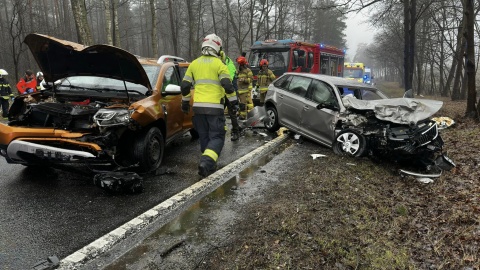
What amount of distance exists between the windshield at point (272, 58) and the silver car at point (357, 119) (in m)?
4.82

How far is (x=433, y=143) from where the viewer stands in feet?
18.2

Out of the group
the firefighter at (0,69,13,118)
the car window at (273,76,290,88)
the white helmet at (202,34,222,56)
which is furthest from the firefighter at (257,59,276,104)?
the firefighter at (0,69,13,118)

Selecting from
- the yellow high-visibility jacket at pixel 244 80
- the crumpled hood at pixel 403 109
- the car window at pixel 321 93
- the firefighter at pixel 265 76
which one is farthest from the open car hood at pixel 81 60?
the firefighter at pixel 265 76

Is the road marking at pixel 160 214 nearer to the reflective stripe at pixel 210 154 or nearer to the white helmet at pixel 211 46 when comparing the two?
the reflective stripe at pixel 210 154

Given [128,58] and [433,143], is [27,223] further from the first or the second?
[433,143]

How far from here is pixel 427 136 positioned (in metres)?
5.43

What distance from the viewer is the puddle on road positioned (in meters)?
3.01

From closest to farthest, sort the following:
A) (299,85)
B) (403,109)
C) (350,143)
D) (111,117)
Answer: (111,117) < (403,109) < (350,143) < (299,85)

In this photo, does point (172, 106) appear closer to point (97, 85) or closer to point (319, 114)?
point (97, 85)

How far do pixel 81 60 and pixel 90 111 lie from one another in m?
1.04

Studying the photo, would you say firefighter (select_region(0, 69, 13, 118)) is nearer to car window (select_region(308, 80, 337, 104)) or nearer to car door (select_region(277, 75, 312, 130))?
car door (select_region(277, 75, 312, 130))

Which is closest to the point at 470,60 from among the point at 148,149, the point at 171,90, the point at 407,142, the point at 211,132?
the point at 407,142

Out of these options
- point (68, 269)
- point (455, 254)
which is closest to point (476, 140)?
point (455, 254)

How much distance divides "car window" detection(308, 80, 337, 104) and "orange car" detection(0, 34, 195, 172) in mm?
3172
